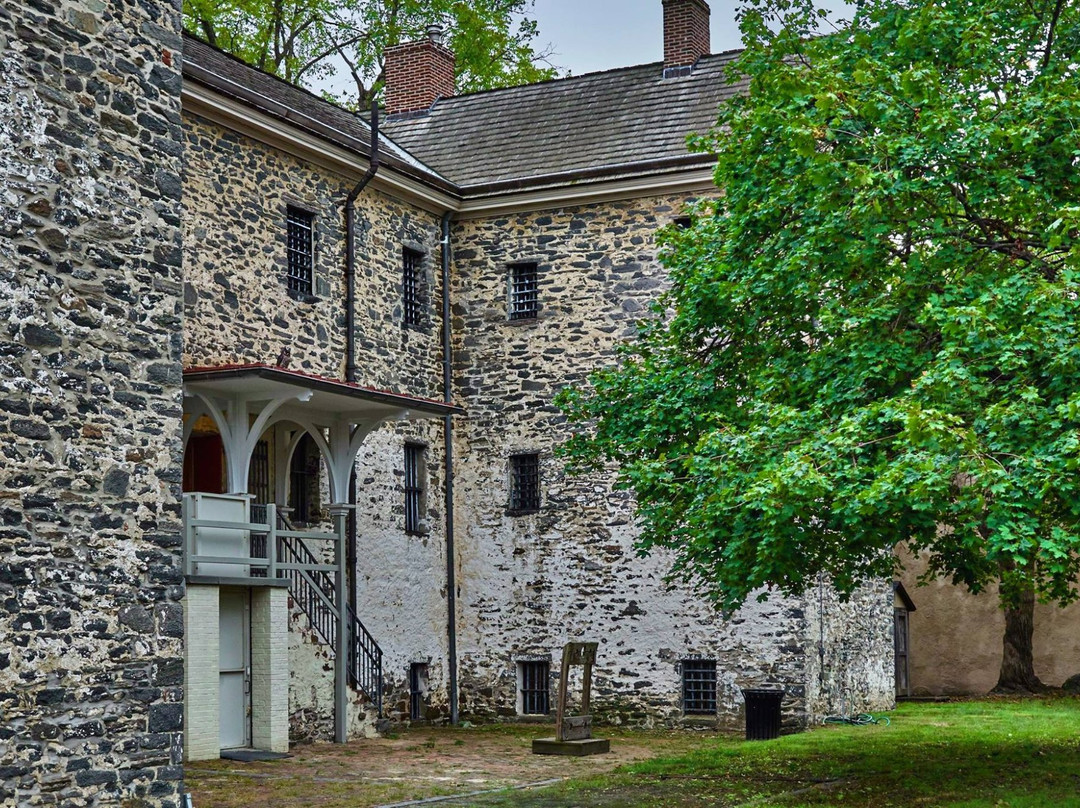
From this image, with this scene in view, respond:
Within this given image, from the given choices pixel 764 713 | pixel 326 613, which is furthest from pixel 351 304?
pixel 764 713

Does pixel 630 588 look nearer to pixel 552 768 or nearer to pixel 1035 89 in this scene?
pixel 552 768

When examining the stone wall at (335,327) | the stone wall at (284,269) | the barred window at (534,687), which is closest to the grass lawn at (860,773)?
the barred window at (534,687)

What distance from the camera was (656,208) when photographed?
66.9 ft

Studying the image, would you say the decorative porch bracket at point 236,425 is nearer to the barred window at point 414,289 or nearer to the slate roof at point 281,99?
the slate roof at point 281,99

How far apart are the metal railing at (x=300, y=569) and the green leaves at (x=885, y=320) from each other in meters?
4.03

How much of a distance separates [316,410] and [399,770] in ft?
15.5

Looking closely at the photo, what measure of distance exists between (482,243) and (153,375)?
421 inches

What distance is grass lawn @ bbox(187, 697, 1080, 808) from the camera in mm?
12211

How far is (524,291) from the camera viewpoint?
21094 mm

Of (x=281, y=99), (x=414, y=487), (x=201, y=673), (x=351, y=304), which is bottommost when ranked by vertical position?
(x=201, y=673)

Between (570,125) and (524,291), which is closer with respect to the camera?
(524,291)

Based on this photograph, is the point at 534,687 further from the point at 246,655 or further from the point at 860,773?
the point at 860,773

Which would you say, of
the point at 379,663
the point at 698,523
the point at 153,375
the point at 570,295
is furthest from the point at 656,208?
the point at 153,375

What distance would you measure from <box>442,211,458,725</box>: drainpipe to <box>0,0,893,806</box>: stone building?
0.14ft
